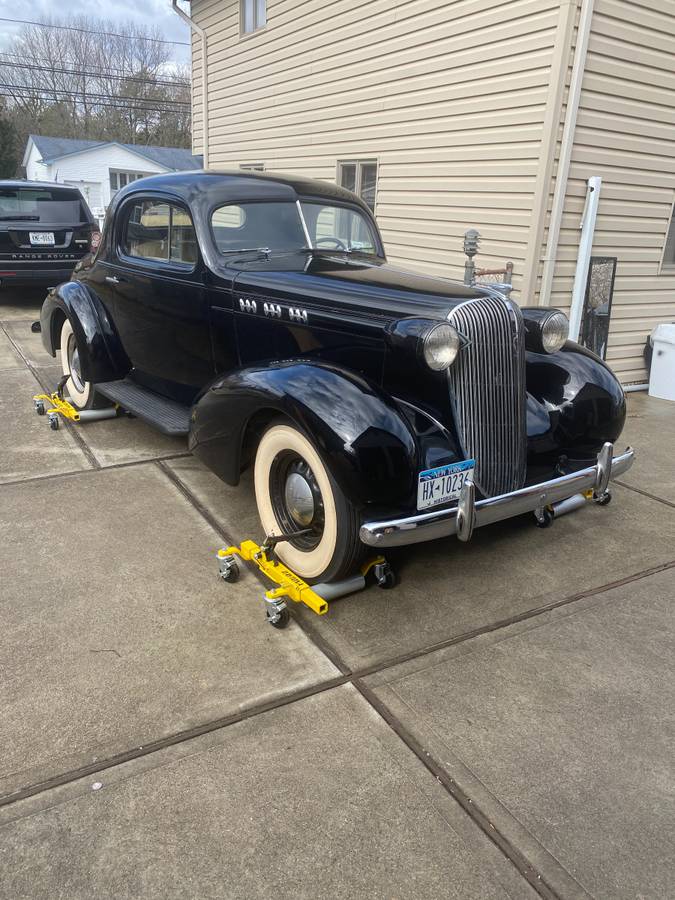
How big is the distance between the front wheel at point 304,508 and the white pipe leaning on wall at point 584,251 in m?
4.16

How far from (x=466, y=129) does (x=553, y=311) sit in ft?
12.1

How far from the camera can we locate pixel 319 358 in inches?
127

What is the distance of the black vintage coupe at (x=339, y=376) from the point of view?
8.95ft

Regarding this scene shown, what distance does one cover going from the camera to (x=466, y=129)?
639cm

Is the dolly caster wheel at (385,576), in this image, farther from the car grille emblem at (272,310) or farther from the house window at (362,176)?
the house window at (362,176)

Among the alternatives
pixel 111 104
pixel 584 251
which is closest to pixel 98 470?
pixel 584 251

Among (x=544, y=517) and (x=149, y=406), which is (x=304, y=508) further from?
(x=149, y=406)

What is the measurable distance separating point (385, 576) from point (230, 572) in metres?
0.73

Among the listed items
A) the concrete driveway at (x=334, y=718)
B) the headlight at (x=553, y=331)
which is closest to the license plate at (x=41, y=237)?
the concrete driveway at (x=334, y=718)

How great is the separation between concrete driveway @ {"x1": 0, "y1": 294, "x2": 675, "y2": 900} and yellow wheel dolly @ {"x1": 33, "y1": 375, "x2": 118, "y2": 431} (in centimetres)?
144

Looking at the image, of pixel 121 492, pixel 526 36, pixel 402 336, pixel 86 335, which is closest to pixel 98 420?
pixel 86 335

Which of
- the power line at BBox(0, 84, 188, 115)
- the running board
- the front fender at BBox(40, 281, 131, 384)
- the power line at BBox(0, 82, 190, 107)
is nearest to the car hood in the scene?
the running board

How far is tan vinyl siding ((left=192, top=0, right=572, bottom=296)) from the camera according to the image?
5.81 meters

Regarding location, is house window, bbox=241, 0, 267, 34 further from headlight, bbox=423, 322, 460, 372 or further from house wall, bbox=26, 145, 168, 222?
house wall, bbox=26, 145, 168, 222
